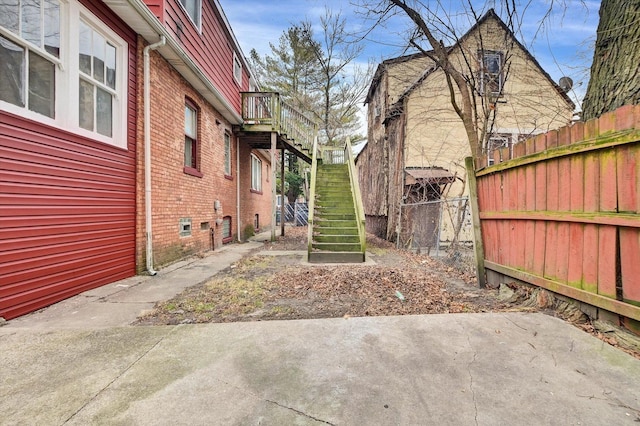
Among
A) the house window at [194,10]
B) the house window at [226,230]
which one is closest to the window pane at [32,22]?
the house window at [194,10]

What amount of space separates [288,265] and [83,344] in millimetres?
3865

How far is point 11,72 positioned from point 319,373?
414cm

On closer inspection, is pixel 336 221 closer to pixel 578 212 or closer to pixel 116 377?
pixel 578 212

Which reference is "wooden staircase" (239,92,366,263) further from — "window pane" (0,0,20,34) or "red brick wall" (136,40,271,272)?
"window pane" (0,0,20,34)

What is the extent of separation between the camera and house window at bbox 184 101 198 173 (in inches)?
281

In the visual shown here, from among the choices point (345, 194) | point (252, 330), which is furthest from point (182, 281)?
point (345, 194)

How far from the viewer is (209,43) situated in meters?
8.31

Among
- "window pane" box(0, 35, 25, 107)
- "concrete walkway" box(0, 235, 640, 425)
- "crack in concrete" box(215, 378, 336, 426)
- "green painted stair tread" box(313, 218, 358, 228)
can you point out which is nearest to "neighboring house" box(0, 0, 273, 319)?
"window pane" box(0, 35, 25, 107)

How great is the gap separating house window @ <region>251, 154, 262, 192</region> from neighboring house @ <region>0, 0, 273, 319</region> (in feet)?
19.9

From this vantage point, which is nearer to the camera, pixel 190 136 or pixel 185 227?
pixel 185 227

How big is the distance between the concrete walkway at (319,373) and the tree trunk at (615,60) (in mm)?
2350

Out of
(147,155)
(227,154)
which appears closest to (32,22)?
(147,155)

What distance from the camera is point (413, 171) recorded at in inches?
367

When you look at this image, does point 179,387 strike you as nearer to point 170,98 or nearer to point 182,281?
point 182,281
